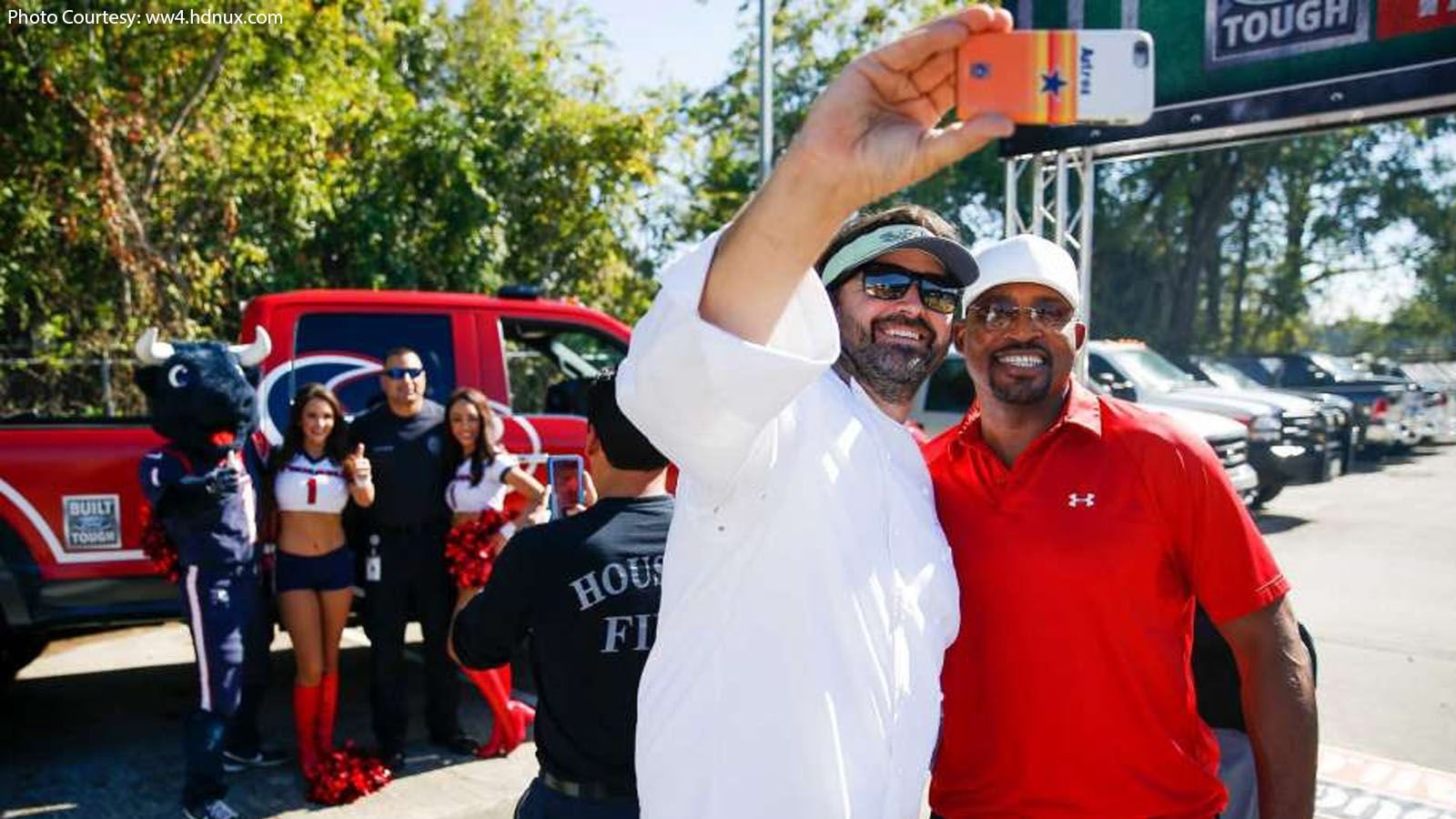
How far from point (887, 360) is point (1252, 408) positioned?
10.9 m

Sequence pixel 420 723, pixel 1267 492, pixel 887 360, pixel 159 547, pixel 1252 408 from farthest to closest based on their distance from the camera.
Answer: pixel 1267 492 < pixel 1252 408 < pixel 420 723 < pixel 159 547 < pixel 887 360

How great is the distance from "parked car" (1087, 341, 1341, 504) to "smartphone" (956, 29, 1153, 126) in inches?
400

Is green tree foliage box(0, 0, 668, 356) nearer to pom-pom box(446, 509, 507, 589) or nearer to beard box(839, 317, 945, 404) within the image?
pom-pom box(446, 509, 507, 589)

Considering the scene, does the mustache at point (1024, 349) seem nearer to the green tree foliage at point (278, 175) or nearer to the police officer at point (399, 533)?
the police officer at point (399, 533)

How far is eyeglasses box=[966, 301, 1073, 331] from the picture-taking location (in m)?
2.15

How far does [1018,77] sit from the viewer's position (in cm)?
127

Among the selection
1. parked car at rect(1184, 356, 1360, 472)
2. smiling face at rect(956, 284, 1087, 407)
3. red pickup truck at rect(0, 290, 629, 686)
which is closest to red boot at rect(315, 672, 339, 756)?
red pickup truck at rect(0, 290, 629, 686)

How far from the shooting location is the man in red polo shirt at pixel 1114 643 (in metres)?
1.88

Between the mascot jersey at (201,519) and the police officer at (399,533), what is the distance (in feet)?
1.86

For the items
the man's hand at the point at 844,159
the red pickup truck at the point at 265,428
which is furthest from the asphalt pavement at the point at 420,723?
the man's hand at the point at 844,159

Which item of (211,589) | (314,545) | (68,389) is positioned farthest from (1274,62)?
(68,389)

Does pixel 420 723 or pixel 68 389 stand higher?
pixel 68 389

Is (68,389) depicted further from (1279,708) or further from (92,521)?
(1279,708)

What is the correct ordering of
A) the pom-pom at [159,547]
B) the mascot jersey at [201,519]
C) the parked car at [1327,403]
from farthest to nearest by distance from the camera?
the parked car at [1327,403]
the pom-pom at [159,547]
the mascot jersey at [201,519]
